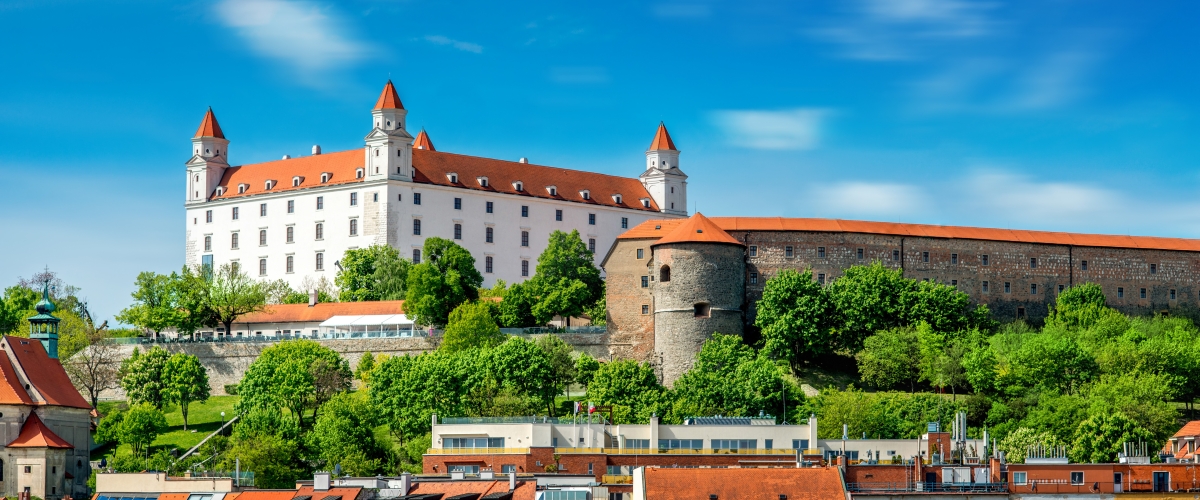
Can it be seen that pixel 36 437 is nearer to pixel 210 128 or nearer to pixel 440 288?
pixel 440 288

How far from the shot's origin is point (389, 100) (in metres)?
120

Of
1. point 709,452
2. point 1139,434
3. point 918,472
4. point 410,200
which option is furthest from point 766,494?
point 410,200

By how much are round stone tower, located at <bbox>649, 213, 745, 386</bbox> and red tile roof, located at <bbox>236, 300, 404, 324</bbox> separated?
56.5 feet

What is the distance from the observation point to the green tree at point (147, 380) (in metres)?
90.0

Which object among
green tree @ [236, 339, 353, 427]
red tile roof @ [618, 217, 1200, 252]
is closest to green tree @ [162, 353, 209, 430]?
green tree @ [236, 339, 353, 427]

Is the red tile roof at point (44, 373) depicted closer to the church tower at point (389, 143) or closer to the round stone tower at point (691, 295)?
the round stone tower at point (691, 295)

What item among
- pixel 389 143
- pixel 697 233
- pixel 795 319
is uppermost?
pixel 389 143

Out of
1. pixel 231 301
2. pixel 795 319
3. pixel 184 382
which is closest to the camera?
pixel 184 382

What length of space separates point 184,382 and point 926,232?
118ft

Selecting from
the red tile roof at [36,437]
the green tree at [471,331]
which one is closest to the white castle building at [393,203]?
the green tree at [471,331]

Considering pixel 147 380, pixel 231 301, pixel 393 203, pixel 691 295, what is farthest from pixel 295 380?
pixel 393 203

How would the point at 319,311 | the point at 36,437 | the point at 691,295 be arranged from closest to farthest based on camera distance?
the point at 36,437 < the point at 691,295 < the point at 319,311

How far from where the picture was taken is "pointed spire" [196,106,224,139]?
128500 mm

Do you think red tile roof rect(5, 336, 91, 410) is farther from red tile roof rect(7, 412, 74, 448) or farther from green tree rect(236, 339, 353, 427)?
green tree rect(236, 339, 353, 427)
